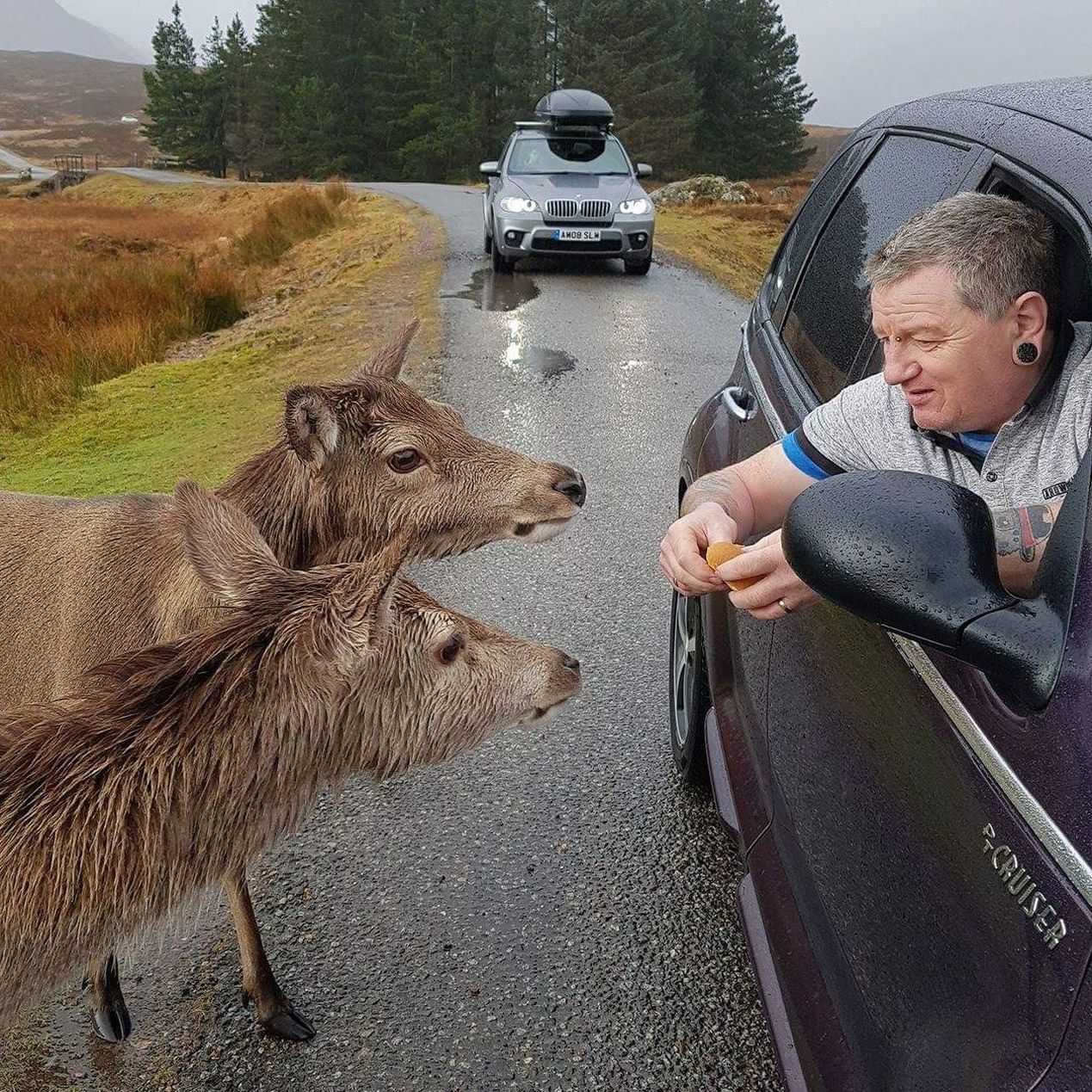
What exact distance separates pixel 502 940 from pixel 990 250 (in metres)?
2.51

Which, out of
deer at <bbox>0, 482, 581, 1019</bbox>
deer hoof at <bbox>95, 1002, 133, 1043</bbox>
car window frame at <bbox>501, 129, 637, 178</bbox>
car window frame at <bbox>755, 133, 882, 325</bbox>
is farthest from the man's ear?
car window frame at <bbox>501, 129, 637, 178</bbox>

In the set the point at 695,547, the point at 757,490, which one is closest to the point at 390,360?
the point at 757,490

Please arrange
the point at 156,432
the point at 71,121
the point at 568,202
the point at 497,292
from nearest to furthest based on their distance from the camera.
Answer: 1. the point at 156,432
2. the point at 497,292
3. the point at 568,202
4. the point at 71,121

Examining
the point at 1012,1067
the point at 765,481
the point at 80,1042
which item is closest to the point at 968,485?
the point at 765,481

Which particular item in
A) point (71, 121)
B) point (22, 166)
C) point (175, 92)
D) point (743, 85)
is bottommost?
point (71, 121)

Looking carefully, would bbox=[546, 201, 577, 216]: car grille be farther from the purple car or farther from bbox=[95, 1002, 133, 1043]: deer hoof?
bbox=[95, 1002, 133, 1043]: deer hoof

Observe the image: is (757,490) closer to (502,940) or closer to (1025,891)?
(1025,891)

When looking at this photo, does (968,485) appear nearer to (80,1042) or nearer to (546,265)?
(80,1042)

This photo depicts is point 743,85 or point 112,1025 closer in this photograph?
point 112,1025

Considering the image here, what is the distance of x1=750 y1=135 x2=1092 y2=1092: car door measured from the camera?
4.27 ft

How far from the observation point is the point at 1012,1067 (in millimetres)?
1264

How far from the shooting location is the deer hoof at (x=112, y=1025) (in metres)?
2.77

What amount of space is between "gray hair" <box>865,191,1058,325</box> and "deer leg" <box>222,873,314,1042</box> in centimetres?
245

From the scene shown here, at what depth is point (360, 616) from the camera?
2.15 m
